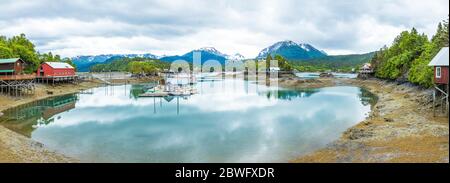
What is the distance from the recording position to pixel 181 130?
38.3 m

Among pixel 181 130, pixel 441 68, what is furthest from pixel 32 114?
pixel 441 68

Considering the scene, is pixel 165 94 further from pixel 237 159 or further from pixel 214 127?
pixel 237 159

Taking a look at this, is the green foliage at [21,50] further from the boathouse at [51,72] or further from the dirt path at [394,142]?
the dirt path at [394,142]

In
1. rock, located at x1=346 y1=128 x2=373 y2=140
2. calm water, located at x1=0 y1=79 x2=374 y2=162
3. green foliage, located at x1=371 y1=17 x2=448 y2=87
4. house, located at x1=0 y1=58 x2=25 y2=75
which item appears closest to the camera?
calm water, located at x1=0 y1=79 x2=374 y2=162

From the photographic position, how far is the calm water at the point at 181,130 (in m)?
27.5

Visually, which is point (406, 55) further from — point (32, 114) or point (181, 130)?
point (32, 114)

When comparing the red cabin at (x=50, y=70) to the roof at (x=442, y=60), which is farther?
the red cabin at (x=50, y=70)

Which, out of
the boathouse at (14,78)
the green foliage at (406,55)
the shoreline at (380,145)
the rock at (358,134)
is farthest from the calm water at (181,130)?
the green foliage at (406,55)

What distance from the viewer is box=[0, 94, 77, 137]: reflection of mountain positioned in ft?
128

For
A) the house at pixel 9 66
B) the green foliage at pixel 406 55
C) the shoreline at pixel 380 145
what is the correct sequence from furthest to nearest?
the green foliage at pixel 406 55
the house at pixel 9 66
the shoreline at pixel 380 145

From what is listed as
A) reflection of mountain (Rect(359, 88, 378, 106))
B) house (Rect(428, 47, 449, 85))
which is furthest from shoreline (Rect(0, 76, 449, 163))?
reflection of mountain (Rect(359, 88, 378, 106))

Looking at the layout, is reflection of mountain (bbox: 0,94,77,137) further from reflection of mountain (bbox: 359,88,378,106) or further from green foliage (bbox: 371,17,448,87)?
green foliage (bbox: 371,17,448,87)

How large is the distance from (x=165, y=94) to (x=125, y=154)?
53185 mm
